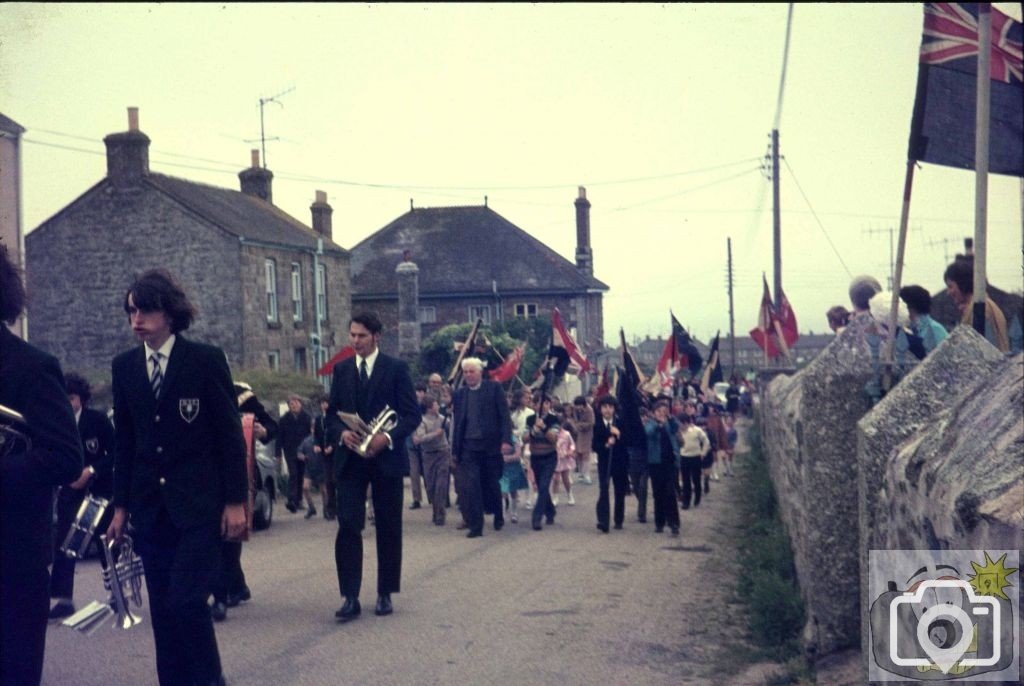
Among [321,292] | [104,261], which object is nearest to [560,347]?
[104,261]

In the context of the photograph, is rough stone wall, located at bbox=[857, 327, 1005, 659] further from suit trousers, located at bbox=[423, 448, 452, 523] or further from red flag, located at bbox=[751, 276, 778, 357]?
red flag, located at bbox=[751, 276, 778, 357]

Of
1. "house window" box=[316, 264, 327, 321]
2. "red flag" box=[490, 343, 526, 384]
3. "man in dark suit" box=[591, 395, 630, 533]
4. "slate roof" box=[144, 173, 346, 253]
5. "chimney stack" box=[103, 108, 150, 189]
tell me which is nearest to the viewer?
"man in dark suit" box=[591, 395, 630, 533]

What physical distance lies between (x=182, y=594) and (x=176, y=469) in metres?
0.57

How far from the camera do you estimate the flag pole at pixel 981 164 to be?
6.24m

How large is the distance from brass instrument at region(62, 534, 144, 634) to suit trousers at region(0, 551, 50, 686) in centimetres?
129

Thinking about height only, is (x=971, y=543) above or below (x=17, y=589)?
above

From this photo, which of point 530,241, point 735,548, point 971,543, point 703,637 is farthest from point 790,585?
point 530,241

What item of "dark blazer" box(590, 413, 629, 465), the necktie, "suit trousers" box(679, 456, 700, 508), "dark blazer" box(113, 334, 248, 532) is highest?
the necktie

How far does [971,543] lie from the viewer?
10.3 feet

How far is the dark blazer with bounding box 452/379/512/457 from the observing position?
14.8 m

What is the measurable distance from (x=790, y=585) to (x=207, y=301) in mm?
28019

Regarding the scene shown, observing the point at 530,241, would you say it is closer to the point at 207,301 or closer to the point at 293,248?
the point at 293,248

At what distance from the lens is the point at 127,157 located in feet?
116

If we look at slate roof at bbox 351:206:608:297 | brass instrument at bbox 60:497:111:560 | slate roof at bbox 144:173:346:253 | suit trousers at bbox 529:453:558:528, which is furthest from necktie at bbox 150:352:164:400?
slate roof at bbox 351:206:608:297
